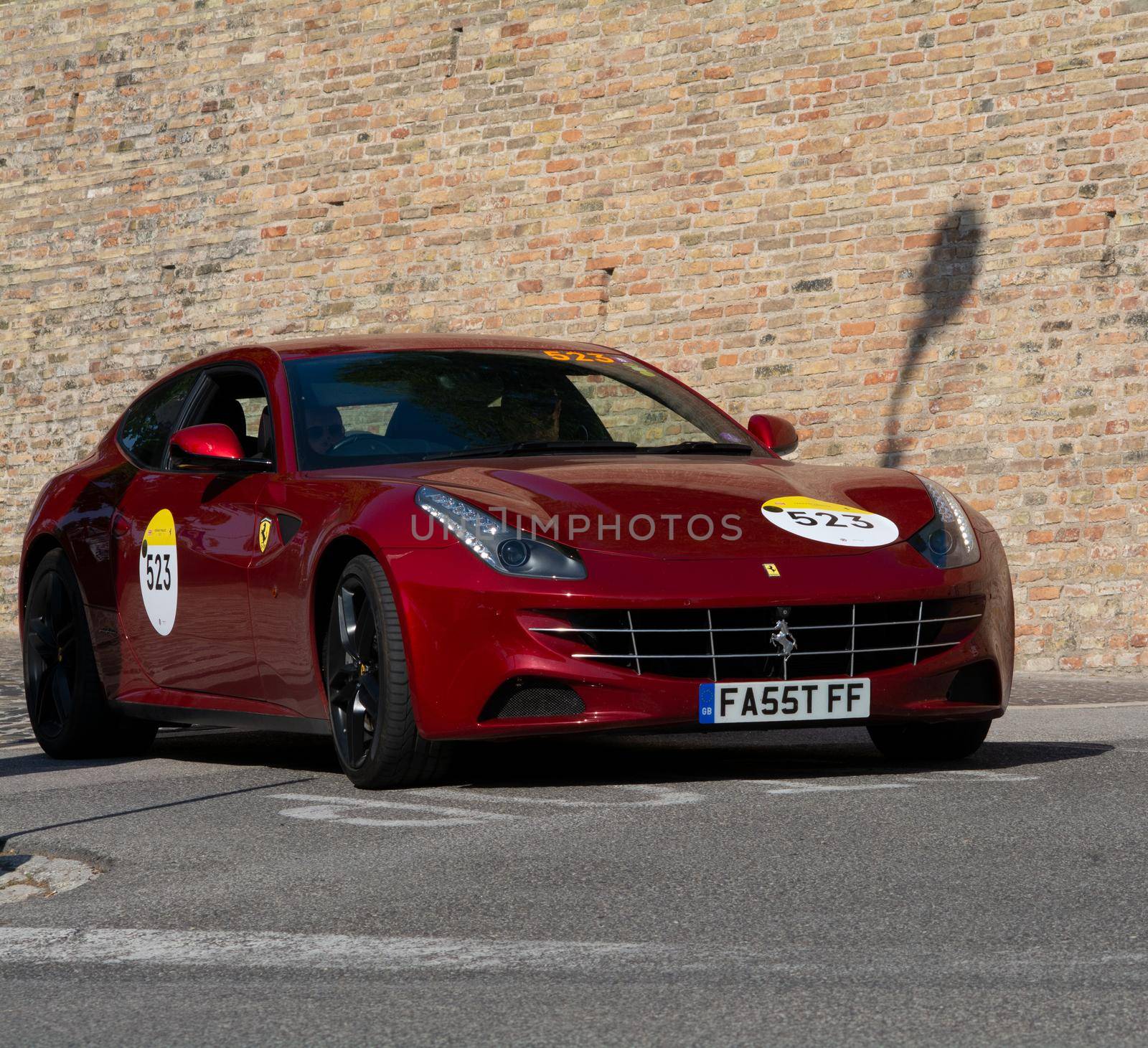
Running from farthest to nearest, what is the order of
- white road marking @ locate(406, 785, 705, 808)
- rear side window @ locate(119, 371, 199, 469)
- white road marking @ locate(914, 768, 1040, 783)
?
rear side window @ locate(119, 371, 199, 469)
white road marking @ locate(914, 768, 1040, 783)
white road marking @ locate(406, 785, 705, 808)

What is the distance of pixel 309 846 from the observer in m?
4.79

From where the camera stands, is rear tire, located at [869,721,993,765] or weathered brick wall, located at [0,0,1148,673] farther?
weathered brick wall, located at [0,0,1148,673]

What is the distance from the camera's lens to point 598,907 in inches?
154

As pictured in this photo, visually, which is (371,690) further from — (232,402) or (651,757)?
(232,402)

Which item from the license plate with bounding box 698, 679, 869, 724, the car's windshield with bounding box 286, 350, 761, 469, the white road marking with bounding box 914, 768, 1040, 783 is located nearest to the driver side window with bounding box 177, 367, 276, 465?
the car's windshield with bounding box 286, 350, 761, 469

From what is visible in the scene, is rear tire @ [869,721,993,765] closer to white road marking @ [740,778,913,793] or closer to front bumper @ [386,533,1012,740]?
white road marking @ [740,778,913,793]

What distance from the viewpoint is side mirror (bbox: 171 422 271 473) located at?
628 cm

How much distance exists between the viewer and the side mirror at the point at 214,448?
6.28m

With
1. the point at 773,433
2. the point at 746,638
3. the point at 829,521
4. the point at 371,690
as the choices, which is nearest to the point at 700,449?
the point at 773,433

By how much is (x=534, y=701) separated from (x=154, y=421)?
2.73 m

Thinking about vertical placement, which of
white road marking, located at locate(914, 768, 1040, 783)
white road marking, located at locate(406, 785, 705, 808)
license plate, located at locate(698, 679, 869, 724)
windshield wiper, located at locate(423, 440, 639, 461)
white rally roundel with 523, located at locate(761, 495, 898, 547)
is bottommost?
white road marking, located at locate(914, 768, 1040, 783)

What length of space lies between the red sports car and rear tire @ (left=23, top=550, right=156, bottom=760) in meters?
0.04

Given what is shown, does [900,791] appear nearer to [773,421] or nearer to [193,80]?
[773,421]

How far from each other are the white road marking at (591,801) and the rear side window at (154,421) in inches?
84.9
